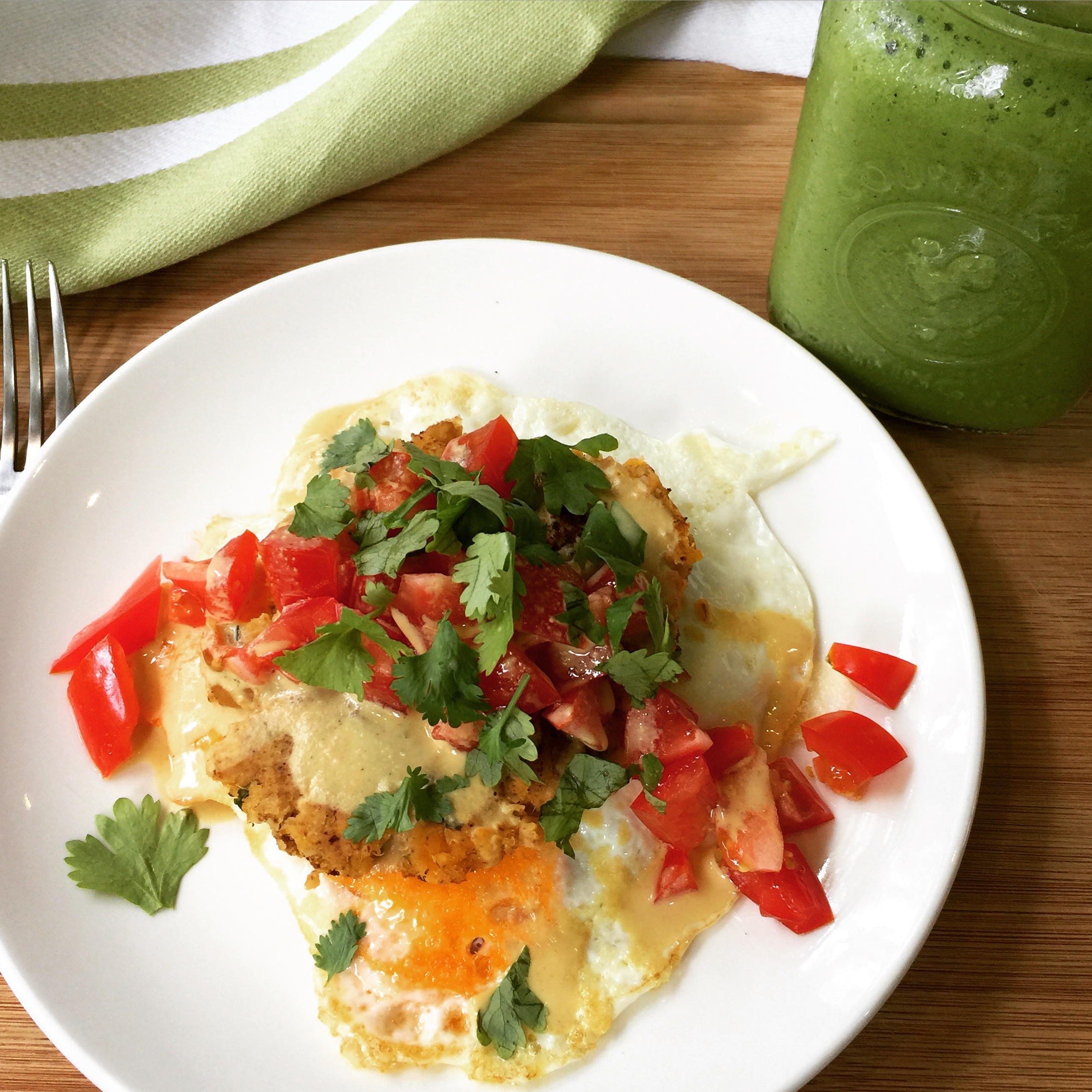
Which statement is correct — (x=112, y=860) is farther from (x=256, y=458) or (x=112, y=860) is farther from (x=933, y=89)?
(x=933, y=89)

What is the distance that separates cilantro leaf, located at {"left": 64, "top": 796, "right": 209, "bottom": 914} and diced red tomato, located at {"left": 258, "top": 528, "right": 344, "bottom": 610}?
0.71 meters

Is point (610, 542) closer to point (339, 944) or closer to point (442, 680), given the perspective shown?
point (442, 680)

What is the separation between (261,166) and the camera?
13.2ft

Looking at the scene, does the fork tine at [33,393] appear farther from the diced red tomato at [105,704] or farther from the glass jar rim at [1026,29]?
the glass jar rim at [1026,29]

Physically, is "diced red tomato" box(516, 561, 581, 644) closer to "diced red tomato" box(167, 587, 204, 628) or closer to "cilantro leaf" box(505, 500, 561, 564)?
"cilantro leaf" box(505, 500, 561, 564)

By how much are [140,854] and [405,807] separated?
87cm

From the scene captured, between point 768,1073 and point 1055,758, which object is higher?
point 1055,758

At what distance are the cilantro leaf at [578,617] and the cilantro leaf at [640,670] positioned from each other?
8cm

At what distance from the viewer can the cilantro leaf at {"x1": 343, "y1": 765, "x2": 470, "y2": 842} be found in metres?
2.55

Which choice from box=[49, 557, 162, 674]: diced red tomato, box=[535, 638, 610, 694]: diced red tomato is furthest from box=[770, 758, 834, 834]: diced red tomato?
box=[49, 557, 162, 674]: diced red tomato

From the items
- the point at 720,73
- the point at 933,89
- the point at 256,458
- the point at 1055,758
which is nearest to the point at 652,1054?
the point at 1055,758

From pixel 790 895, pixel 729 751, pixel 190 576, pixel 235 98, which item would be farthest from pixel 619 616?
pixel 235 98

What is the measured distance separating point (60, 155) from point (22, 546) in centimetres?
187

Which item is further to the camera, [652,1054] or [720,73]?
[720,73]
